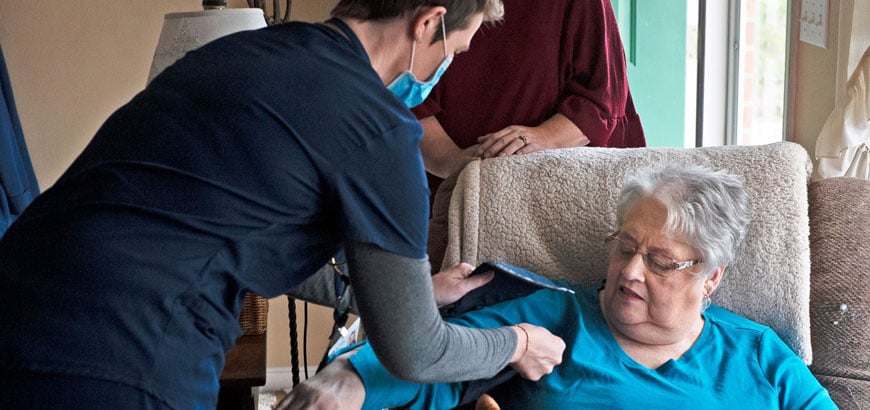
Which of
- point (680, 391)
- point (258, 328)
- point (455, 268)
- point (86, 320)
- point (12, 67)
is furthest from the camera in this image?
point (12, 67)

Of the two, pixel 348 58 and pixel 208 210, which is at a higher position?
pixel 348 58

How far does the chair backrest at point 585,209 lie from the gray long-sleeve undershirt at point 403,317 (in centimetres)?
65

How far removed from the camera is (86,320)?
1.00 m

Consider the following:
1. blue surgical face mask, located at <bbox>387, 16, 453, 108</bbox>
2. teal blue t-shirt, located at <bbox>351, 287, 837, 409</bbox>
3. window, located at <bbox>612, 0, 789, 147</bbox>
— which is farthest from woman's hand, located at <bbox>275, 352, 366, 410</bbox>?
window, located at <bbox>612, 0, 789, 147</bbox>

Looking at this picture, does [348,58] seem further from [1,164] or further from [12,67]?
[12,67]

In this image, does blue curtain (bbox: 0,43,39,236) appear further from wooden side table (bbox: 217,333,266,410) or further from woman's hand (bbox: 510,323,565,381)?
woman's hand (bbox: 510,323,565,381)

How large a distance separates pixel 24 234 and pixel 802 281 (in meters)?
1.29

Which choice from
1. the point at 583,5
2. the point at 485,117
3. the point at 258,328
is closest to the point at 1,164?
the point at 258,328

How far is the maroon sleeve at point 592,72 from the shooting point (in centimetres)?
Answer: 213

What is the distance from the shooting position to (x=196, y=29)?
2.32m

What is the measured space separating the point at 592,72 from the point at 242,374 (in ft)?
3.31

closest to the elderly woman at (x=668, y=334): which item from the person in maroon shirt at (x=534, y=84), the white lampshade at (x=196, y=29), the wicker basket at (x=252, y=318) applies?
the person in maroon shirt at (x=534, y=84)

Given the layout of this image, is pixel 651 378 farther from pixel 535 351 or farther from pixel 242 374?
pixel 242 374

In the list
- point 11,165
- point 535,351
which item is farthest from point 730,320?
point 11,165
